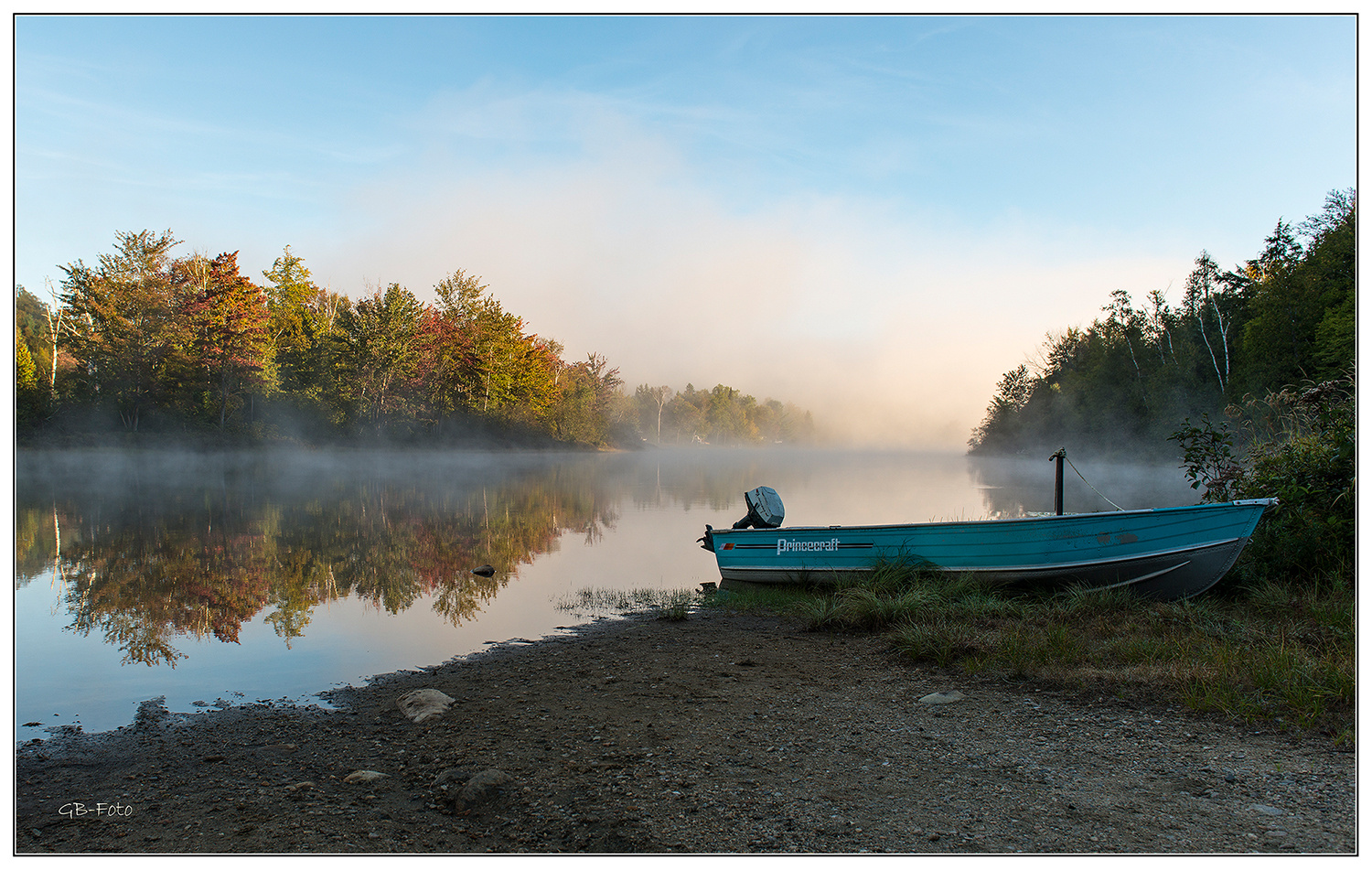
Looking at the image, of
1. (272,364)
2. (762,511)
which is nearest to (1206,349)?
Answer: (762,511)

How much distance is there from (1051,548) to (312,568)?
12.4 meters

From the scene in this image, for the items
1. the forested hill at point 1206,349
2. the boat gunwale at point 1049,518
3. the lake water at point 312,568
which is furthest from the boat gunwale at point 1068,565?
the forested hill at point 1206,349

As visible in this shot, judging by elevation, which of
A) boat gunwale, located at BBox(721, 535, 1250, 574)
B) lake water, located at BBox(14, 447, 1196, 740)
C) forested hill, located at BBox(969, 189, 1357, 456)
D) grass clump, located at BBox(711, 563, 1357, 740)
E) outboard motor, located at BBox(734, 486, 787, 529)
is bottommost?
lake water, located at BBox(14, 447, 1196, 740)

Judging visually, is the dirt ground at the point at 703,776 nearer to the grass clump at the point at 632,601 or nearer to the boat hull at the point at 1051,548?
the grass clump at the point at 632,601

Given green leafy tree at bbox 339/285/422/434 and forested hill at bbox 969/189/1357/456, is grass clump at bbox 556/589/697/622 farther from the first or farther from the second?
green leafy tree at bbox 339/285/422/434

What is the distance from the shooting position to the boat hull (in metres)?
9.31

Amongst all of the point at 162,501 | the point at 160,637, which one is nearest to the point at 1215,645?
the point at 160,637

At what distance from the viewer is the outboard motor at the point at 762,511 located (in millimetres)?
13375

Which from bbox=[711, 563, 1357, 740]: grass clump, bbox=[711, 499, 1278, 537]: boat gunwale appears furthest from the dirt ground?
bbox=[711, 499, 1278, 537]: boat gunwale

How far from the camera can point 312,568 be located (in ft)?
47.1

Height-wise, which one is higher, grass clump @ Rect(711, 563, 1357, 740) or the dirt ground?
grass clump @ Rect(711, 563, 1357, 740)

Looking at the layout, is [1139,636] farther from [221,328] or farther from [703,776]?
[221,328]

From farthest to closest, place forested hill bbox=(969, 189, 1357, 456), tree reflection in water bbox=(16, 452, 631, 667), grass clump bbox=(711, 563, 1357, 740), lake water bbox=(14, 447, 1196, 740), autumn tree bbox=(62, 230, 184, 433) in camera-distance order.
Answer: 1. autumn tree bbox=(62, 230, 184, 433)
2. forested hill bbox=(969, 189, 1357, 456)
3. tree reflection in water bbox=(16, 452, 631, 667)
4. lake water bbox=(14, 447, 1196, 740)
5. grass clump bbox=(711, 563, 1357, 740)

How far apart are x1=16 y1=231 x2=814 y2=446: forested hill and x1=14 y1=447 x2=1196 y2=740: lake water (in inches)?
465
